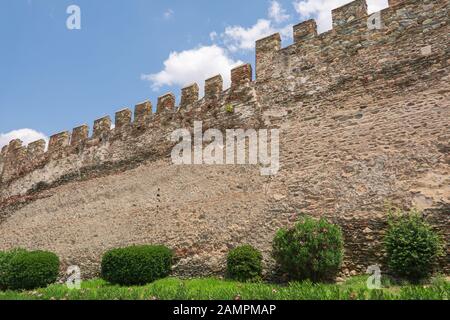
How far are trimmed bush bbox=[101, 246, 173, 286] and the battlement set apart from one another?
473 centimetres

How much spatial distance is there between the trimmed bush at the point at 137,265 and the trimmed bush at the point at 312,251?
3.45 m

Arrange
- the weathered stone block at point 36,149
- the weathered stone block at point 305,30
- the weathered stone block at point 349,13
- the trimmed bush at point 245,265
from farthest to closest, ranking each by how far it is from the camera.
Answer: the weathered stone block at point 36,149 < the weathered stone block at point 305,30 < the weathered stone block at point 349,13 < the trimmed bush at point 245,265

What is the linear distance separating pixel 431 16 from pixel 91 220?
37.1 feet

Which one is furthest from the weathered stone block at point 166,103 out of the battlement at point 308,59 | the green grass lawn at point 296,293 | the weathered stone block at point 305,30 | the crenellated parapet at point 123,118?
the green grass lawn at point 296,293

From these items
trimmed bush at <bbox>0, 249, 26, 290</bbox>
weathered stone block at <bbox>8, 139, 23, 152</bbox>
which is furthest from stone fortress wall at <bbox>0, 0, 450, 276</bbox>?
weathered stone block at <bbox>8, 139, 23, 152</bbox>

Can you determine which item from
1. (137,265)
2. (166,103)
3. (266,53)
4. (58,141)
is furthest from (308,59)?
(58,141)

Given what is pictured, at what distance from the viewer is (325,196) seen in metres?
9.84

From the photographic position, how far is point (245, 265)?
9422 millimetres

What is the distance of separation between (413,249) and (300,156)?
3.76 metres

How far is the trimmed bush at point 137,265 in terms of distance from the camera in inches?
414

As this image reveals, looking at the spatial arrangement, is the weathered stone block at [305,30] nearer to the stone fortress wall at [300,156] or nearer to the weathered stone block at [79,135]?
the stone fortress wall at [300,156]

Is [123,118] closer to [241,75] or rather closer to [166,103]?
[166,103]

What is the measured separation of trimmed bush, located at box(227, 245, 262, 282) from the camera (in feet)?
30.9
